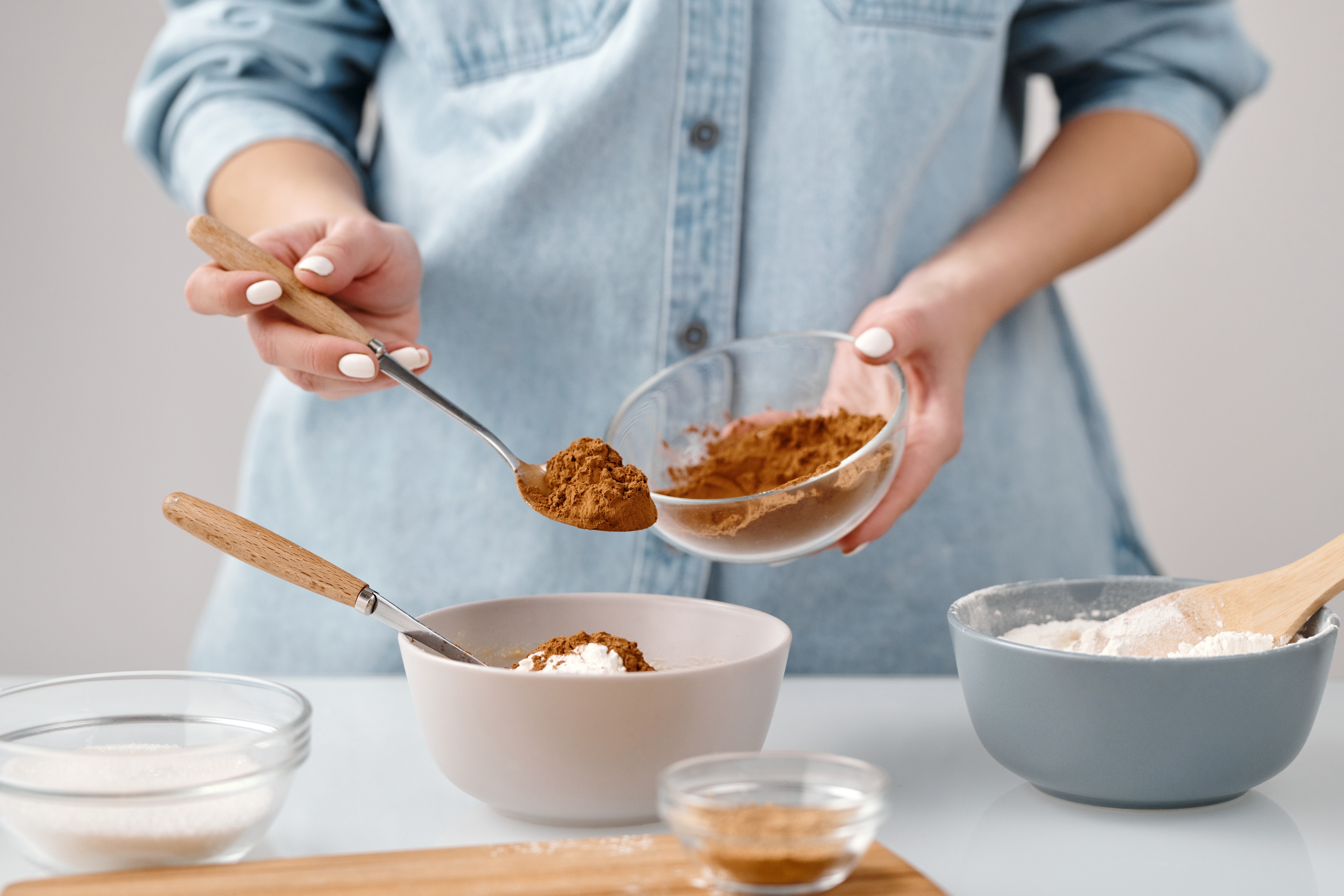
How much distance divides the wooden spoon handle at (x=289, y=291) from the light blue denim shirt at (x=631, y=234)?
0.32m

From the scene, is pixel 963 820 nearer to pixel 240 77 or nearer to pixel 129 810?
pixel 129 810

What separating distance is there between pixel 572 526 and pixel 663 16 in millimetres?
532

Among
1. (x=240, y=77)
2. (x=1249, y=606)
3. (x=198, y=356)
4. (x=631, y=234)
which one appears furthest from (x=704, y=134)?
(x=198, y=356)

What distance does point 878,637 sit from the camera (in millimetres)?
1235

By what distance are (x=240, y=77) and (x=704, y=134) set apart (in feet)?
1.81

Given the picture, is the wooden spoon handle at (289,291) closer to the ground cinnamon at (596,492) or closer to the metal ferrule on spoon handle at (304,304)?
the metal ferrule on spoon handle at (304,304)

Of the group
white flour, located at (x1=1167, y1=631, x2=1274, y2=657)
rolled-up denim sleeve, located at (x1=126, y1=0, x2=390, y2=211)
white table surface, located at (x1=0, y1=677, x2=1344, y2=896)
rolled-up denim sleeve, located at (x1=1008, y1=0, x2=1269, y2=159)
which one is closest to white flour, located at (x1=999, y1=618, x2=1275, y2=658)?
white flour, located at (x1=1167, y1=631, x2=1274, y2=657)

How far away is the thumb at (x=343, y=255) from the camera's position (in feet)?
2.85

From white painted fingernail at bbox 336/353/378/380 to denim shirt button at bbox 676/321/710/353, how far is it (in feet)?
1.34

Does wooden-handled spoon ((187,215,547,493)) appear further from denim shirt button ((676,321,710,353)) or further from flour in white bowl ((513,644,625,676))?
denim shirt button ((676,321,710,353))

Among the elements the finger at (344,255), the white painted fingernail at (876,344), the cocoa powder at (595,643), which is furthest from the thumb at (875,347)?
the finger at (344,255)

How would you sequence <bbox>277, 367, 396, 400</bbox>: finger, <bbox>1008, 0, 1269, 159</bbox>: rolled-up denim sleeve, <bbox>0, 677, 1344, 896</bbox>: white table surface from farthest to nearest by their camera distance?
1. <bbox>1008, 0, 1269, 159</bbox>: rolled-up denim sleeve
2. <bbox>277, 367, 396, 400</bbox>: finger
3. <bbox>0, 677, 1344, 896</bbox>: white table surface

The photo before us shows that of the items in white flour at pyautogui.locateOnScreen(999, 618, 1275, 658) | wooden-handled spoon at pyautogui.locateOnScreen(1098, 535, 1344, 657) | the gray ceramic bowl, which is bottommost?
the gray ceramic bowl

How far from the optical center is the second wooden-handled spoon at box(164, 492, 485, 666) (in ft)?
2.38
